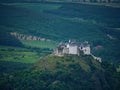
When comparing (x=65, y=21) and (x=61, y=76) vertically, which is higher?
(x=61, y=76)

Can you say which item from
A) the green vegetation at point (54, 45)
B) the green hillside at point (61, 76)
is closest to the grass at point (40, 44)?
the green vegetation at point (54, 45)

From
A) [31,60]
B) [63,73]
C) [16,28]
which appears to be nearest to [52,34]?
[16,28]

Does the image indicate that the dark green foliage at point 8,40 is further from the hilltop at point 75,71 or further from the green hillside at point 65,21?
the hilltop at point 75,71

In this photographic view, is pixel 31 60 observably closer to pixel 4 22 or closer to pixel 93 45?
pixel 93 45

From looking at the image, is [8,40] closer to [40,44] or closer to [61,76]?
[40,44]

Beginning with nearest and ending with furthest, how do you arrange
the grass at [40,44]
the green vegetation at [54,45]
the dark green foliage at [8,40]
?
the green vegetation at [54,45], the dark green foliage at [8,40], the grass at [40,44]

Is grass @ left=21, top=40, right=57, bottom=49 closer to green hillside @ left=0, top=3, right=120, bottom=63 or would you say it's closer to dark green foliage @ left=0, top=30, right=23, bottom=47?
green hillside @ left=0, top=3, right=120, bottom=63

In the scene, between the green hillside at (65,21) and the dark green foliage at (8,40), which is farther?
the green hillside at (65,21)

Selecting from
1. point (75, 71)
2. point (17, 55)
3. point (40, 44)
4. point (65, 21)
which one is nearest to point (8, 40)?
point (40, 44)

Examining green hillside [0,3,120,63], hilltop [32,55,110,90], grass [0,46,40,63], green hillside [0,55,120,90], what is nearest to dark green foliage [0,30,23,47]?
green hillside [0,3,120,63]

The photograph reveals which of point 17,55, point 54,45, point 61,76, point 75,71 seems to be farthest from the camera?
point 54,45

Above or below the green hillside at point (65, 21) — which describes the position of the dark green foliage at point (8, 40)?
above
